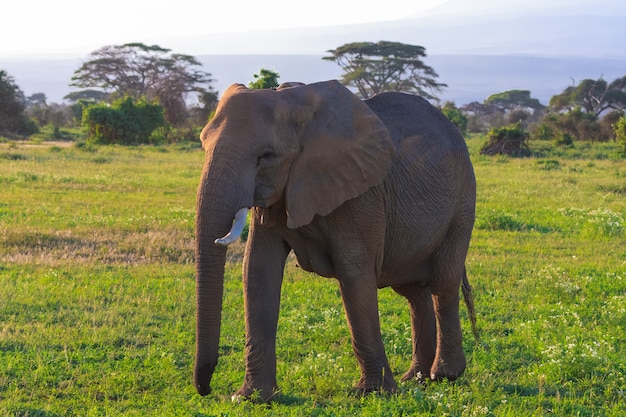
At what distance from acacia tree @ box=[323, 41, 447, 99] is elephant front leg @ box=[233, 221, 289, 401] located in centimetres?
5064

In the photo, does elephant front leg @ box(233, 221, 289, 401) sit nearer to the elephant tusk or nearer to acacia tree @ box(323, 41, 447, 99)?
the elephant tusk

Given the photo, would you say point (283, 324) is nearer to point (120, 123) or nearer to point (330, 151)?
point (330, 151)

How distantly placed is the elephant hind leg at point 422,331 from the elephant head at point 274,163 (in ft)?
5.37

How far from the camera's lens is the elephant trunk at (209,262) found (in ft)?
16.6

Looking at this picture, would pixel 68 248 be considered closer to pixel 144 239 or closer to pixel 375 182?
pixel 144 239

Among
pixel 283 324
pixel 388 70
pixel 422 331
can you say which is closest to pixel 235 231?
pixel 422 331

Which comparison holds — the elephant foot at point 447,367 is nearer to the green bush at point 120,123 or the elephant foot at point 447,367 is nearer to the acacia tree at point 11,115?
the green bush at point 120,123

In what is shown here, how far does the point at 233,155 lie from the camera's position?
5.21m

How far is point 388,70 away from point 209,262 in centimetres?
5365

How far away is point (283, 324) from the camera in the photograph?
8.53 m

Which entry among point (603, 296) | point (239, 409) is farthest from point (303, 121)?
point (603, 296)

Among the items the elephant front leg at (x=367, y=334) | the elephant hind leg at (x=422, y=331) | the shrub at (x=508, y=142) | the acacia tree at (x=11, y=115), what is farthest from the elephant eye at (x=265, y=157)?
the acacia tree at (x=11, y=115)

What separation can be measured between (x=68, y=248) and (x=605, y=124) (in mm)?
39699

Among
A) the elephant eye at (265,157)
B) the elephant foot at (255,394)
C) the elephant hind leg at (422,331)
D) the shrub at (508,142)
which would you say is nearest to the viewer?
the elephant eye at (265,157)
